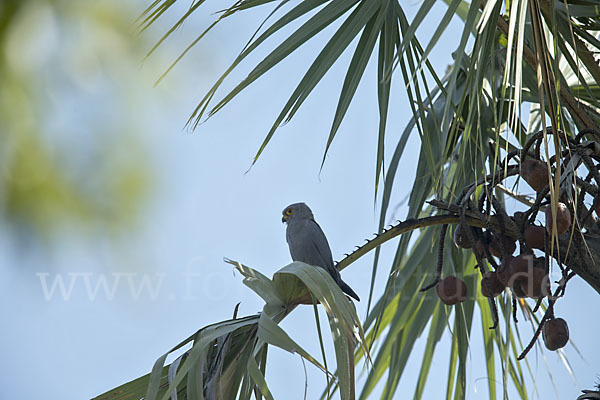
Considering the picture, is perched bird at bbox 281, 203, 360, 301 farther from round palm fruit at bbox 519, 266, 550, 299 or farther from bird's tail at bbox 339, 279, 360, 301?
Answer: round palm fruit at bbox 519, 266, 550, 299

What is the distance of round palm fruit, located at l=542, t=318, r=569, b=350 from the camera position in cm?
169

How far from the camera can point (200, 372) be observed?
141 centimetres

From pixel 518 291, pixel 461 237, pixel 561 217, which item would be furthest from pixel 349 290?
pixel 561 217

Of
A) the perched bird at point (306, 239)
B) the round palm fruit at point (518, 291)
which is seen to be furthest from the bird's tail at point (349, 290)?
the round palm fruit at point (518, 291)

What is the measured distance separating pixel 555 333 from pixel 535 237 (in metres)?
0.23

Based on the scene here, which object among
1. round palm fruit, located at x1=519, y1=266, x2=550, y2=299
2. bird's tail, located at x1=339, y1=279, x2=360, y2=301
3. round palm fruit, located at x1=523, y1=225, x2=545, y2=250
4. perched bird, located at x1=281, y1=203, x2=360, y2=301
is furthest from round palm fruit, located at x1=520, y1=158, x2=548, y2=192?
perched bird, located at x1=281, y1=203, x2=360, y2=301

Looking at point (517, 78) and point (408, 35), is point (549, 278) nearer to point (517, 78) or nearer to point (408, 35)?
point (517, 78)

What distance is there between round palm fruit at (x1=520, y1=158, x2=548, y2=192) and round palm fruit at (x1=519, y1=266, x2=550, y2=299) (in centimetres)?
22

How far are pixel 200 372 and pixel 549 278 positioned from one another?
823 mm

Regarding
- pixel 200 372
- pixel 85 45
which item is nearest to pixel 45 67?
pixel 85 45

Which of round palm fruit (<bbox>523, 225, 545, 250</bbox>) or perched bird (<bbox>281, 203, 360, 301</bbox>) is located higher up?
perched bird (<bbox>281, 203, 360, 301</bbox>)

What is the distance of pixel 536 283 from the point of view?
65.1 inches

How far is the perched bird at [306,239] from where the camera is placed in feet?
8.58

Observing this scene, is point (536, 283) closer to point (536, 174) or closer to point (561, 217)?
point (561, 217)
